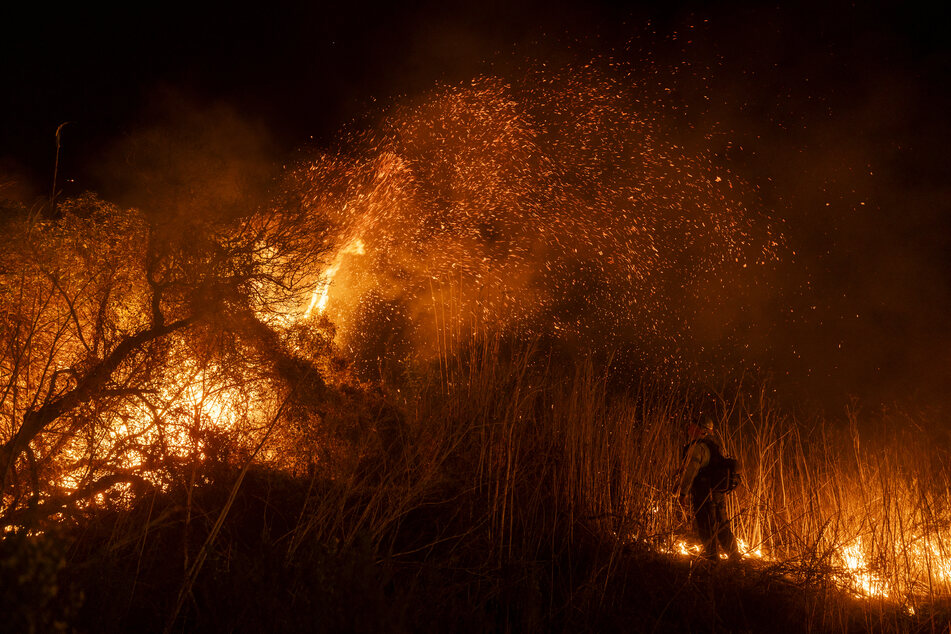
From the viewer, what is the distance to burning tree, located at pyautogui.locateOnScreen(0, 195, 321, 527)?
3787 millimetres

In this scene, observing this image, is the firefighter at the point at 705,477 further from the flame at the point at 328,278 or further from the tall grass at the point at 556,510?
the flame at the point at 328,278

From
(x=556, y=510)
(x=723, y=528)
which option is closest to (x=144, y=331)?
(x=556, y=510)

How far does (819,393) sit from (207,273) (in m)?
11.6

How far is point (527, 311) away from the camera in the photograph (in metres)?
10.2

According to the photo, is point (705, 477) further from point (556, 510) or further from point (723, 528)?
point (556, 510)

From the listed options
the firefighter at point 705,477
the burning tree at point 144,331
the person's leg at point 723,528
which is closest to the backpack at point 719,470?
the firefighter at point 705,477

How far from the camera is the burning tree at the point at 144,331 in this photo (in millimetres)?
3787

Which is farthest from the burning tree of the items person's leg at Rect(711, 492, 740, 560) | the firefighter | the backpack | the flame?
the backpack

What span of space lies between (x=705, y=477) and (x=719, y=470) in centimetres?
17

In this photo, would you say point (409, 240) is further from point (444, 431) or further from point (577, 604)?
point (577, 604)

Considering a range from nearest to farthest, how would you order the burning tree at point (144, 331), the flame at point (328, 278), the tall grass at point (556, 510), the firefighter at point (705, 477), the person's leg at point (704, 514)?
the burning tree at point (144, 331) → the tall grass at point (556, 510) → the firefighter at point (705, 477) → the person's leg at point (704, 514) → the flame at point (328, 278)

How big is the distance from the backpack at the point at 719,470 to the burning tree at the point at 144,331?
4.45 m

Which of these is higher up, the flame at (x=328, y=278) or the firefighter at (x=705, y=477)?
the flame at (x=328, y=278)

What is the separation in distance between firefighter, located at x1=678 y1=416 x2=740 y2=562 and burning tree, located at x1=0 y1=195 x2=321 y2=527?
163 inches
